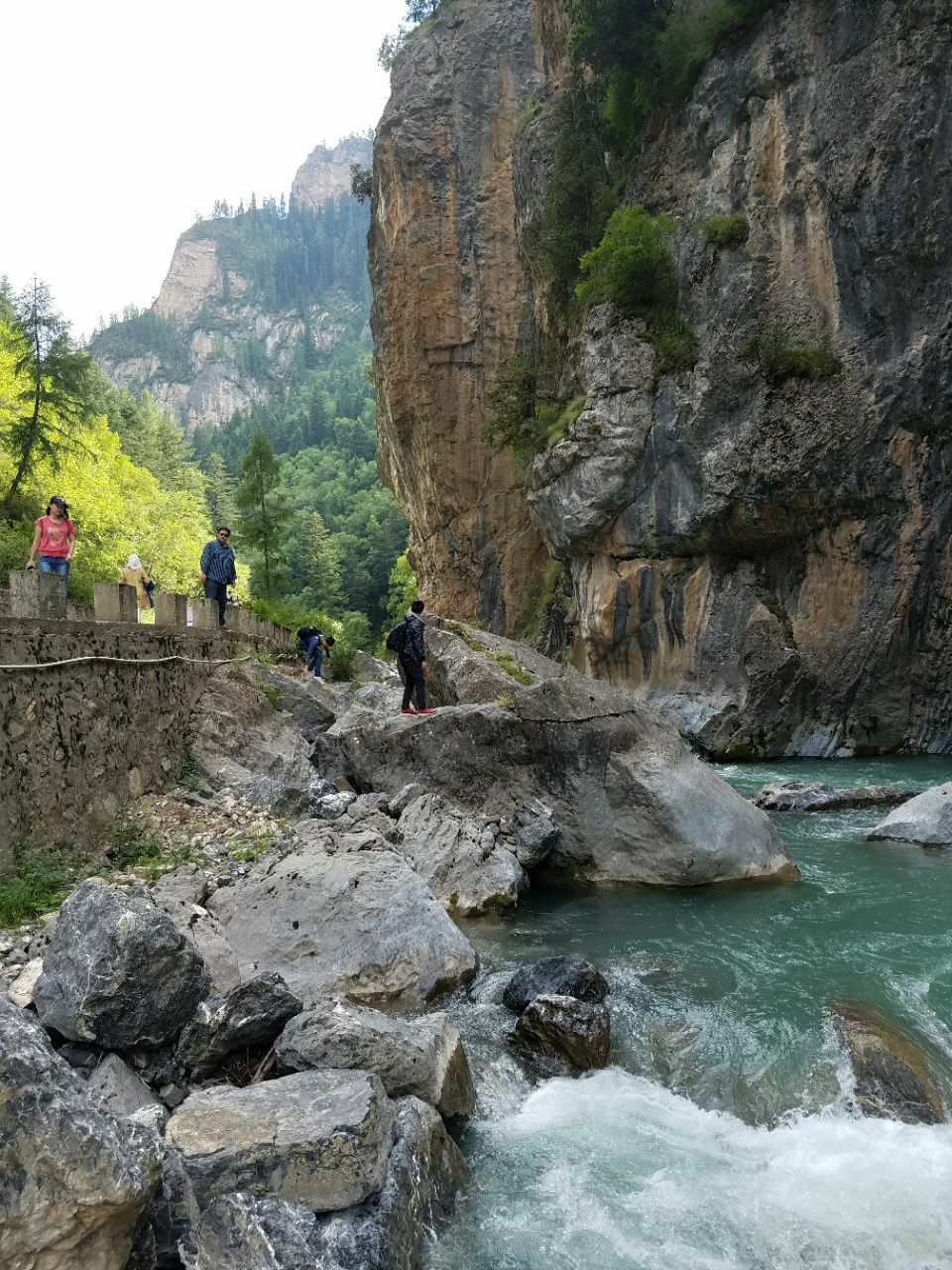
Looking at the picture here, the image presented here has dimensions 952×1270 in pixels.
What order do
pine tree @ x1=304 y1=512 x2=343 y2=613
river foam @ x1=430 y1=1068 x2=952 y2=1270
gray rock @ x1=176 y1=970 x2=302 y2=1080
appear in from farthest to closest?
pine tree @ x1=304 y1=512 x2=343 y2=613 → gray rock @ x1=176 y1=970 x2=302 y2=1080 → river foam @ x1=430 y1=1068 x2=952 y2=1270

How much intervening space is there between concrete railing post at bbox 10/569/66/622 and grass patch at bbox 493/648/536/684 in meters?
6.11

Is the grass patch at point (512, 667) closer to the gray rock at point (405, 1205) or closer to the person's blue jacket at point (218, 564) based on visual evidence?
the person's blue jacket at point (218, 564)

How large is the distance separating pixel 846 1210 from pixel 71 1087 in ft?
13.3

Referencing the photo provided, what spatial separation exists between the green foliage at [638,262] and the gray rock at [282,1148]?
24.6 metres

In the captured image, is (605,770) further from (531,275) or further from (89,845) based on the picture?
(531,275)

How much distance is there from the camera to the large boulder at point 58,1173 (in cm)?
290

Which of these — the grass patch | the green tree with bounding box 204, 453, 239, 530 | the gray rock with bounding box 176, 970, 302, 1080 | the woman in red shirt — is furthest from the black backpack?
the green tree with bounding box 204, 453, 239, 530

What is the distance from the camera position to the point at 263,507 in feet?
123

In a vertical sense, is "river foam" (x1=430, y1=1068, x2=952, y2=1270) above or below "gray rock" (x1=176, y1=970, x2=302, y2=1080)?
below

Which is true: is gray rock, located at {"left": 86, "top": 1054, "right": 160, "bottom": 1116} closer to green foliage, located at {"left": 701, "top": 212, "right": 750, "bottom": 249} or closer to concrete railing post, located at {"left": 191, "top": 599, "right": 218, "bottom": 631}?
concrete railing post, located at {"left": 191, "top": 599, "right": 218, "bottom": 631}

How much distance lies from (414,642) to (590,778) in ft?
11.6

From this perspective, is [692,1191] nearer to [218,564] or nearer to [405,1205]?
[405,1205]

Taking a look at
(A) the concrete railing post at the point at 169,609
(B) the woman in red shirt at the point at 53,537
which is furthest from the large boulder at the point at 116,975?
(A) the concrete railing post at the point at 169,609

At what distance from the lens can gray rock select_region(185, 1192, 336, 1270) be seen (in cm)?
342
